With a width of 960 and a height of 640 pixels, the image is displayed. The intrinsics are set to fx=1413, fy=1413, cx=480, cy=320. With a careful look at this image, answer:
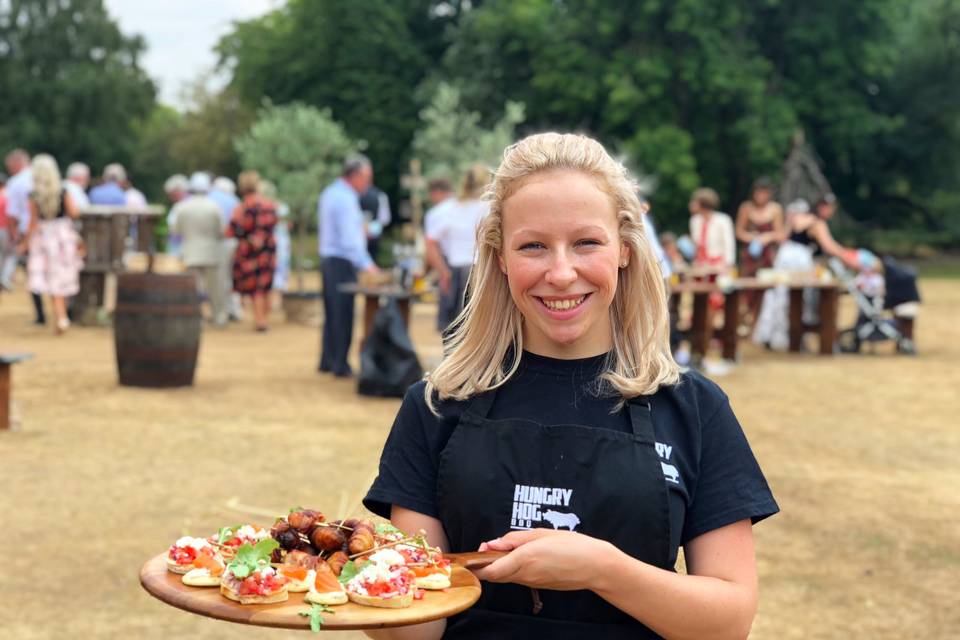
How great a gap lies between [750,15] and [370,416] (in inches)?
1251

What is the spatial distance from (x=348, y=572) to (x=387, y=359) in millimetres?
9446

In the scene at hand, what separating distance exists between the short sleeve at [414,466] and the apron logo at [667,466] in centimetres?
36

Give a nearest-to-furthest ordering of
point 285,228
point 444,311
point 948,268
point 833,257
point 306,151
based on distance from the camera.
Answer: point 444,311, point 833,257, point 285,228, point 306,151, point 948,268

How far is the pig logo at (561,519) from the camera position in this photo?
2250mm

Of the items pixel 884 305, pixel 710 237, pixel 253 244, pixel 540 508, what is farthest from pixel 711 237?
pixel 540 508

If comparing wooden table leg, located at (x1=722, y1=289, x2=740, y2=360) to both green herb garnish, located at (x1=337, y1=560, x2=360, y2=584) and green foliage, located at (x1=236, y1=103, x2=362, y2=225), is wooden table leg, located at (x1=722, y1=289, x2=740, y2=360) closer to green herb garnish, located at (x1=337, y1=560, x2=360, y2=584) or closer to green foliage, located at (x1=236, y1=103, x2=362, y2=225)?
green herb garnish, located at (x1=337, y1=560, x2=360, y2=584)

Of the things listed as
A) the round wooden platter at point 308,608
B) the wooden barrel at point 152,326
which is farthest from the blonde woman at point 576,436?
the wooden barrel at point 152,326

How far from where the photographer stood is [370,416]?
34.8 feet

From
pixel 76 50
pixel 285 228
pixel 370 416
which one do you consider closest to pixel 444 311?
pixel 370 416

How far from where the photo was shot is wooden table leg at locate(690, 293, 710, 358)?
14133 millimetres

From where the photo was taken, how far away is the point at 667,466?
2.28m

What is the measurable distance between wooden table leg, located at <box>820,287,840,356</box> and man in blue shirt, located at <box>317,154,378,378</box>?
5662 mm

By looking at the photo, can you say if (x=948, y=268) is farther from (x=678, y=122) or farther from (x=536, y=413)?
(x=536, y=413)

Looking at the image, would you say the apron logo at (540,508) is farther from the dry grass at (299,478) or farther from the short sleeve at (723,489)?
the dry grass at (299,478)
